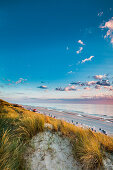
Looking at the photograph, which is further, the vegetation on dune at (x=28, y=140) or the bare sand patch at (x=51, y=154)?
the bare sand patch at (x=51, y=154)

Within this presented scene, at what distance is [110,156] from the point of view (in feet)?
11.2

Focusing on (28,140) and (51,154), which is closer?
(51,154)

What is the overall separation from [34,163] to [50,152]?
0.72 m

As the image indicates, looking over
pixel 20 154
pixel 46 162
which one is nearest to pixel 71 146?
pixel 46 162

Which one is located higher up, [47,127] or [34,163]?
[47,127]

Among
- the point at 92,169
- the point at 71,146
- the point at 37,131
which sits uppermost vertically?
the point at 37,131

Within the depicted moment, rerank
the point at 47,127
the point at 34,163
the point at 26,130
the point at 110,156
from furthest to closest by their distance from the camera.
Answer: the point at 47,127
the point at 26,130
the point at 110,156
the point at 34,163

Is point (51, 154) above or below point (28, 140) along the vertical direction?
below

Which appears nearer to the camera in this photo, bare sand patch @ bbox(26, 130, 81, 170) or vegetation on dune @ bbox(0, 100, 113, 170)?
vegetation on dune @ bbox(0, 100, 113, 170)

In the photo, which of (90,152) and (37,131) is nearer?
(90,152)

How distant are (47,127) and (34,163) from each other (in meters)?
1.87

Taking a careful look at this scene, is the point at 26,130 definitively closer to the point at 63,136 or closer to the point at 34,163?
the point at 34,163

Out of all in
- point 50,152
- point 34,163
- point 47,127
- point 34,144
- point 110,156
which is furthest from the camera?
point 47,127

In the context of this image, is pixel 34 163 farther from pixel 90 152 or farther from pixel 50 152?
pixel 90 152
